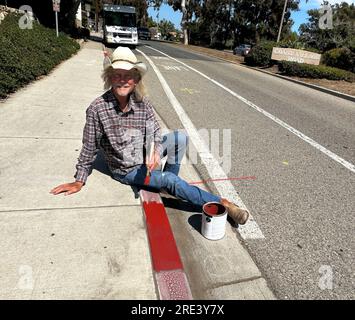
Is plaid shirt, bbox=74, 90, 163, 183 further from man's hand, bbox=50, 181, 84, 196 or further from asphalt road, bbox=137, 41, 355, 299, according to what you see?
asphalt road, bbox=137, 41, 355, 299

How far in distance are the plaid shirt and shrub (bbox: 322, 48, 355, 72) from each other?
16.7 m

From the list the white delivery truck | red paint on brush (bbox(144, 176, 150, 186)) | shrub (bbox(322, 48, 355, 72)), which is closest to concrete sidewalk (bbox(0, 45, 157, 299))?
red paint on brush (bbox(144, 176, 150, 186))

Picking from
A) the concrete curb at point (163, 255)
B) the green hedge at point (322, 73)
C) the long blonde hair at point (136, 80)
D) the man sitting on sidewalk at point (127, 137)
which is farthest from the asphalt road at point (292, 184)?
the green hedge at point (322, 73)

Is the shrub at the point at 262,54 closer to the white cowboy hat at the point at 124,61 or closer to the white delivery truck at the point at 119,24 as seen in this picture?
the white delivery truck at the point at 119,24

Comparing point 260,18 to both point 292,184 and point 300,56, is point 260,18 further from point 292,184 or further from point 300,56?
point 292,184

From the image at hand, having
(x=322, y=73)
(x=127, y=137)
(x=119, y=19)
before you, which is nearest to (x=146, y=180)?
(x=127, y=137)

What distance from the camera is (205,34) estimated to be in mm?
63188

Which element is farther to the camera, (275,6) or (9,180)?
(275,6)

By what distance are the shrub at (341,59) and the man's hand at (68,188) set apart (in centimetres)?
1730

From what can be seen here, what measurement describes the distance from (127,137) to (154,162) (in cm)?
37

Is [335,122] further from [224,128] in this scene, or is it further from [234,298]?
[234,298]

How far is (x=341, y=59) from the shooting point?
56.7ft

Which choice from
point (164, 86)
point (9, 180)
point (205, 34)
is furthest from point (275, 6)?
point (9, 180)
